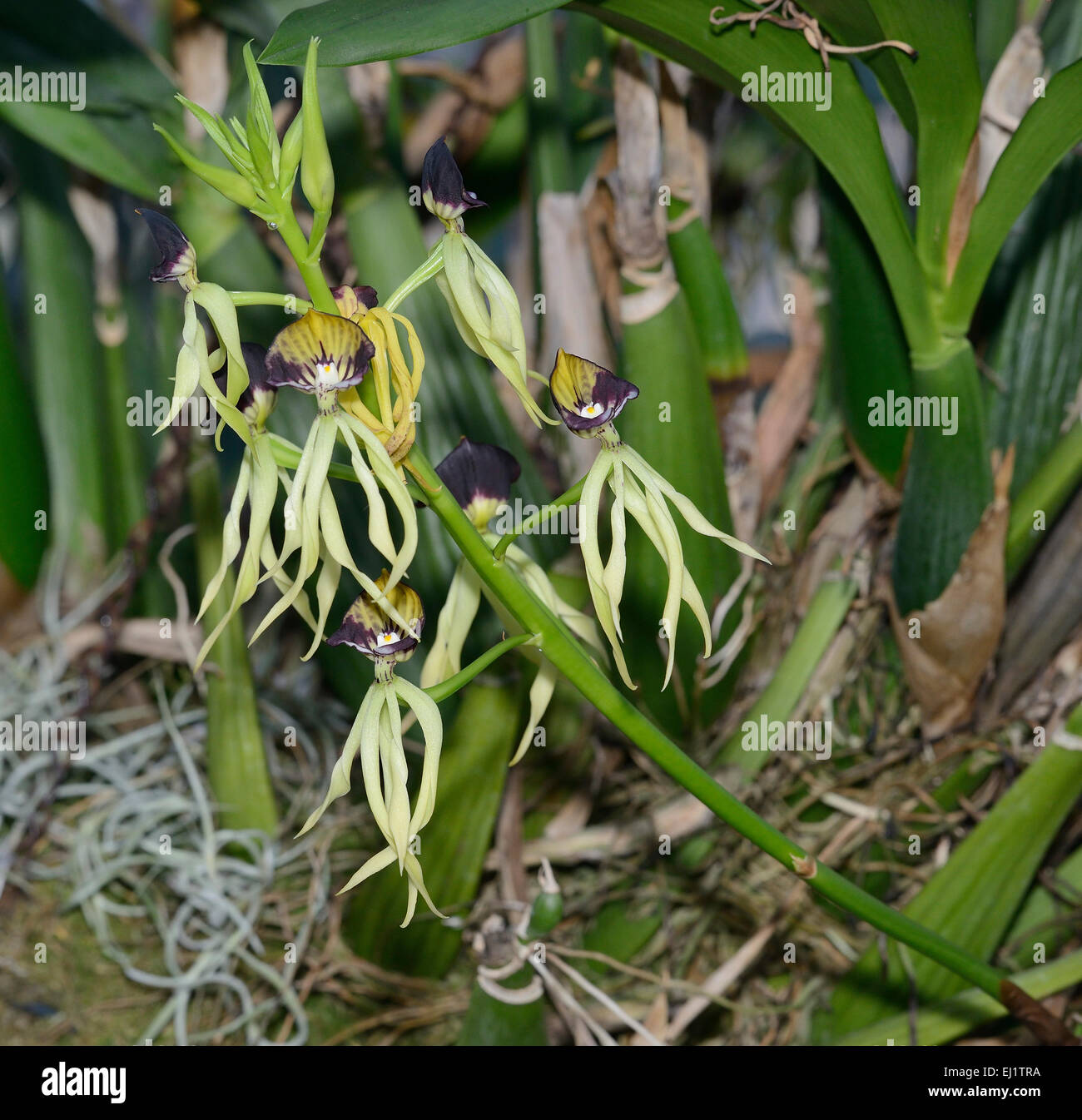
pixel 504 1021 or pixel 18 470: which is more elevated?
pixel 18 470

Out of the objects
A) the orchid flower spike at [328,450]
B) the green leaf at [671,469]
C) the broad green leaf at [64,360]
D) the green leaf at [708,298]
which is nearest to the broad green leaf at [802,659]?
the green leaf at [671,469]

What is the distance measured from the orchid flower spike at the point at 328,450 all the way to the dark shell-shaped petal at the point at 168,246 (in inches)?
2.2

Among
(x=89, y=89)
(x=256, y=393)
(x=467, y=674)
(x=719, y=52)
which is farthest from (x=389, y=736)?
(x=89, y=89)

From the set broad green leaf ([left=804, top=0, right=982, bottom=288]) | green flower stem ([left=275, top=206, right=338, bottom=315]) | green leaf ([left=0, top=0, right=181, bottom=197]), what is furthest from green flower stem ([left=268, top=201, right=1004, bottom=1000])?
green leaf ([left=0, top=0, right=181, bottom=197])

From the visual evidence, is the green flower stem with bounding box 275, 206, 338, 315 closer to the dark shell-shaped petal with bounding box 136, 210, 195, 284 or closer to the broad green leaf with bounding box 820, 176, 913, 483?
the dark shell-shaped petal with bounding box 136, 210, 195, 284

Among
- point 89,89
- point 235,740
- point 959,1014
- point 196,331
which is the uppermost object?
point 89,89

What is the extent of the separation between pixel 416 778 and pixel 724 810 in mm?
295

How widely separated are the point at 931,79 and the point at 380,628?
40 cm

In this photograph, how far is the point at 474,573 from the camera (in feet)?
1.45

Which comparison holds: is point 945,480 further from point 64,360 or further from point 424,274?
point 64,360

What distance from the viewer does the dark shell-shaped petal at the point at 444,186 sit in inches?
14.0

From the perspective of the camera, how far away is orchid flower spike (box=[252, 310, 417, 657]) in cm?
32

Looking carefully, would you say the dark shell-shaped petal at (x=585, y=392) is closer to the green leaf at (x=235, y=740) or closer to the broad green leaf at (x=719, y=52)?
the broad green leaf at (x=719, y=52)

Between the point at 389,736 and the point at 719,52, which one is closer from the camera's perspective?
the point at 389,736
